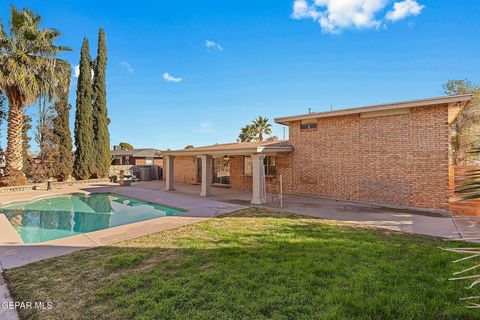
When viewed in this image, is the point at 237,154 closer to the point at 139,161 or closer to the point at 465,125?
the point at 465,125

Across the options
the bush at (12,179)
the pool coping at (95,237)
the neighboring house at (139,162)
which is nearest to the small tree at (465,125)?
the pool coping at (95,237)

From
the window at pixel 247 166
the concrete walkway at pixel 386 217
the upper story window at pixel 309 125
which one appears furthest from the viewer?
the window at pixel 247 166

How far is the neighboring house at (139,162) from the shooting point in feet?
84.5

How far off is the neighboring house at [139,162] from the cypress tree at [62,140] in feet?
17.3

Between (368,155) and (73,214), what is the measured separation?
14.3 m

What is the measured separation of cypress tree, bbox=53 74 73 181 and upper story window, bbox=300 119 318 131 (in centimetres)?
2017

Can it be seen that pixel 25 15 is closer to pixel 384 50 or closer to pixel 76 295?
pixel 76 295

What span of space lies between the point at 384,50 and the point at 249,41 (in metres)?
8.30

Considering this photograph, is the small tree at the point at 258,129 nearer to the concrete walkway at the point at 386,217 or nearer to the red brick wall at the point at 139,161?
the red brick wall at the point at 139,161

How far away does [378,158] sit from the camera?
11297 millimetres

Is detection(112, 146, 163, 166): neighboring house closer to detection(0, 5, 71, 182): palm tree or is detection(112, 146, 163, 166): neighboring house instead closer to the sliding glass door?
detection(0, 5, 71, 182): palm tree

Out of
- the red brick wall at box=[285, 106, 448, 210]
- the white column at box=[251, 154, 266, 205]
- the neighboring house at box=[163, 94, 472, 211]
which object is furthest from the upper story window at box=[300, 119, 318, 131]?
the white column at box=[251, 154, 266, 205]

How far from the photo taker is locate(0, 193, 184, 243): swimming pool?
8953 millimetres

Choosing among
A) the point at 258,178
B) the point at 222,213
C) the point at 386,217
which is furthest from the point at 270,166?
the point at 386,217
